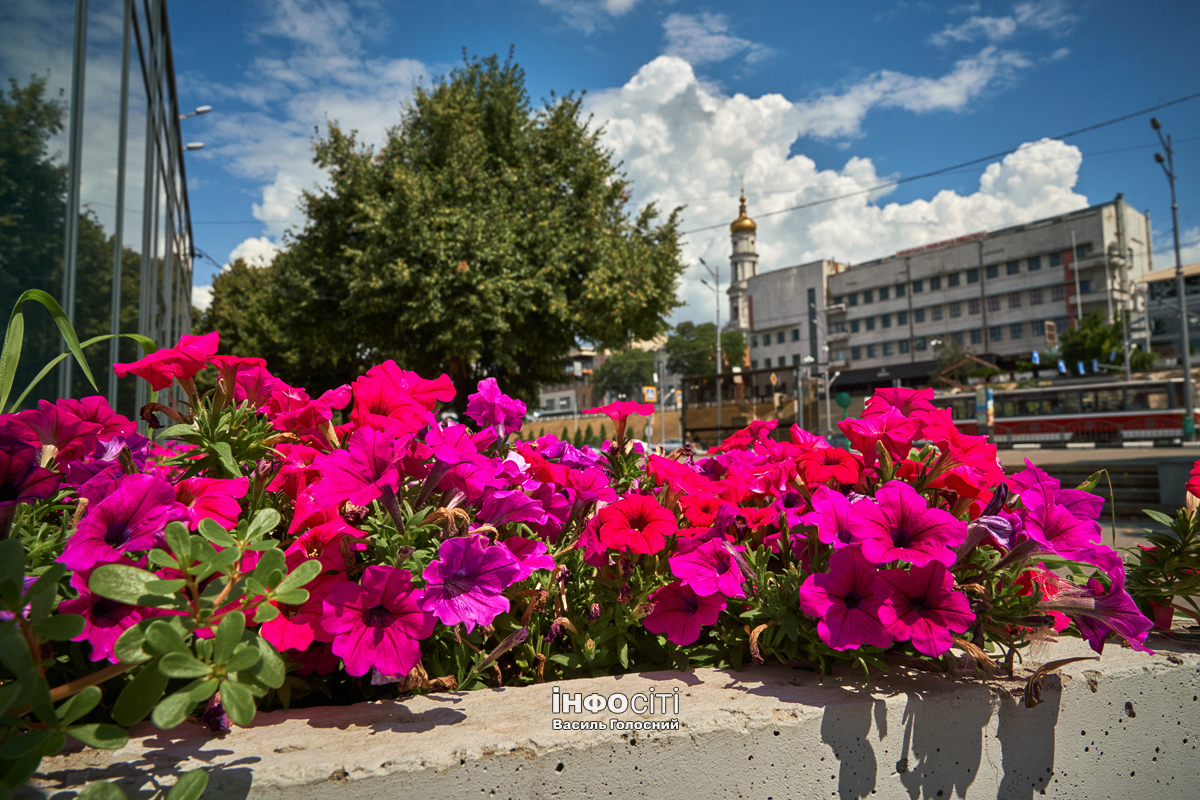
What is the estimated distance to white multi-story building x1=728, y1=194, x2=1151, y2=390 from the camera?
57594mm

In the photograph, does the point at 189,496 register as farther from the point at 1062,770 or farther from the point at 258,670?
the point at 1062,770

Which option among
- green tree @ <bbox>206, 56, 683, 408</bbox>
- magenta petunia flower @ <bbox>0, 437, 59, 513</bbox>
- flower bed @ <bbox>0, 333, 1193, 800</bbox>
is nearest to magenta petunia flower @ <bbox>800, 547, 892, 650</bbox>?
flower bed @ <bbox>0, 333, 1193, 800</bbox>

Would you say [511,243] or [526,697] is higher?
[511,243]

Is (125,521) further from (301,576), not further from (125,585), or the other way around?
(301,576)

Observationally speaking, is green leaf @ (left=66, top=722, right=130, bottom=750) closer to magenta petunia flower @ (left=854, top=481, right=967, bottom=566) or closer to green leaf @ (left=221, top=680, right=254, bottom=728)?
green leaf @ (left=221, top=680, right=254, bottom=728)

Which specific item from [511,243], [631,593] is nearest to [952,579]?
[631,593]

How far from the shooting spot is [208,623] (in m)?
0.78

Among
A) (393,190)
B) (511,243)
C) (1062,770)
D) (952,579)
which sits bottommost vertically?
(1062,770)

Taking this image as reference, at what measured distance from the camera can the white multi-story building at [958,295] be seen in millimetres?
57594

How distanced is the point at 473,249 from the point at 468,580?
13224 millimetres

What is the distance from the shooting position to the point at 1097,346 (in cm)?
5016

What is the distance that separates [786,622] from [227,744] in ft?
2.92

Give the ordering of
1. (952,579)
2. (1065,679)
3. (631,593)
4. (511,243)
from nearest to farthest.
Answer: (952,579), (1065,679), (631,593), (511,243)

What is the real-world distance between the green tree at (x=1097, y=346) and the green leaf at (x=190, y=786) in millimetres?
61578
